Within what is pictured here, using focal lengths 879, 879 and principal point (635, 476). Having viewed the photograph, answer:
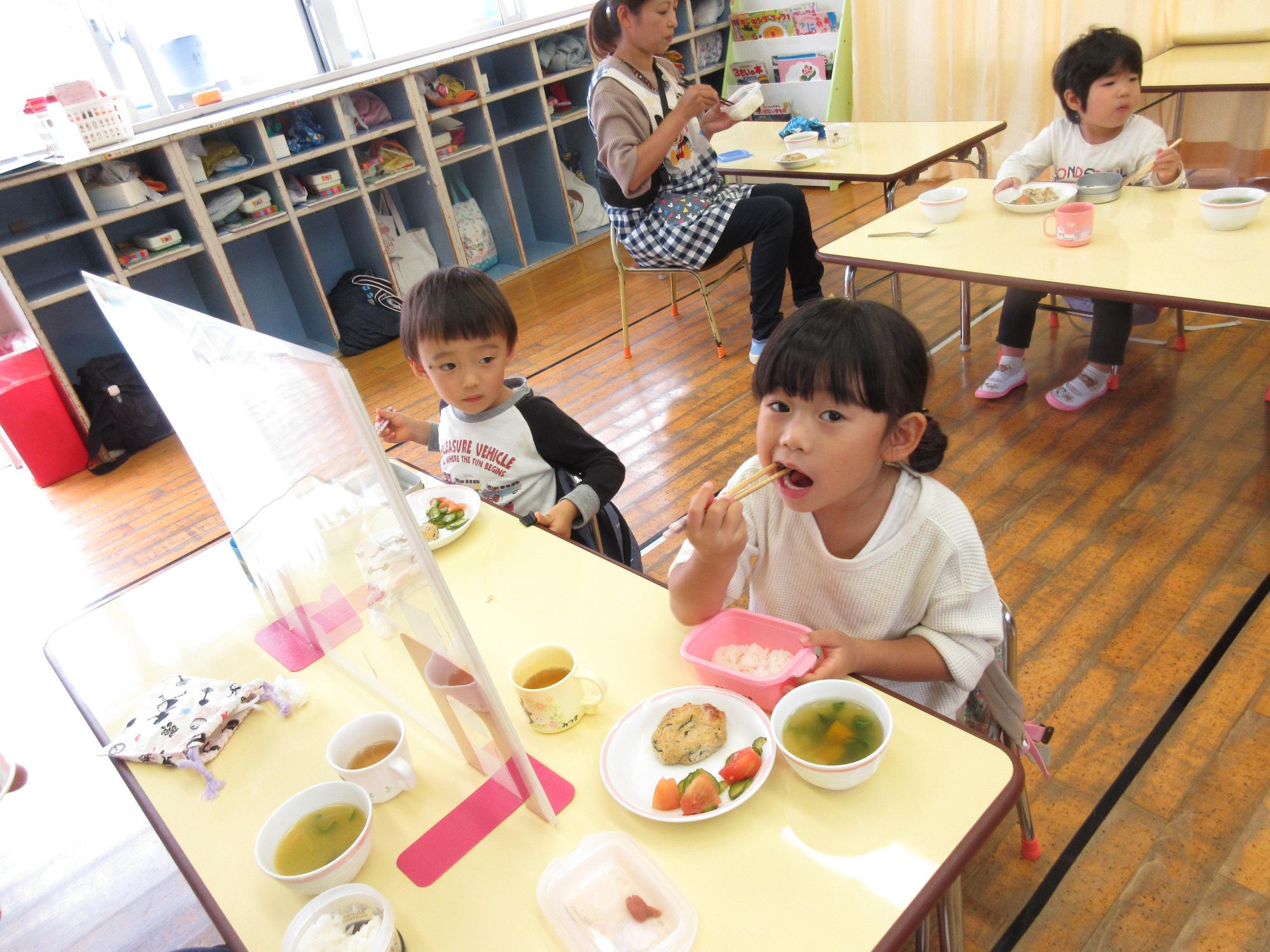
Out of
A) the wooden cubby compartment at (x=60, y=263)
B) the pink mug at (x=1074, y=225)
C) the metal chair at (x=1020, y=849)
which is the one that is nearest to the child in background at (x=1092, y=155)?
the pink mug at (x=1074, y=225)

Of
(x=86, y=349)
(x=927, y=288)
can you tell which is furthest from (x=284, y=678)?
(x=86, y=349)

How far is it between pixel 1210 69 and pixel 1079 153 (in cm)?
131

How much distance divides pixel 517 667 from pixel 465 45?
4.61 m

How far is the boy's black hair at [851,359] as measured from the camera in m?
1.01

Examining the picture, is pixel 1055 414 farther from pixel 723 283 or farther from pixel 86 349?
pixel 86 349

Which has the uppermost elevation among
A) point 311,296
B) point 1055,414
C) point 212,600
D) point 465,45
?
point 465,45

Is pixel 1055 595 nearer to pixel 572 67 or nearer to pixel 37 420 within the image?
pixel 37 420

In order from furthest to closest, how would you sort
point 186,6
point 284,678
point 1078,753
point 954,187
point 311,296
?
point 311,296 < point 186,6 < point 954,187 < point 1078,753 < point 284,678

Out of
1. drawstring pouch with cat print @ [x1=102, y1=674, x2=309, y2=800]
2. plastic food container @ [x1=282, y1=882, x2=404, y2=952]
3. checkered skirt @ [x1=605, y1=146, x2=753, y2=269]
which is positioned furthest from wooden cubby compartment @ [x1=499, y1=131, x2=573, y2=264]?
plastic food container @ [x1=282, y1=882, x2=404, y2=952]

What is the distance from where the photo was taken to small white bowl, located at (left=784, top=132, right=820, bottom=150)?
3.23 meters

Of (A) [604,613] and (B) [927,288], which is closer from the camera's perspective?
(A) [604,613]

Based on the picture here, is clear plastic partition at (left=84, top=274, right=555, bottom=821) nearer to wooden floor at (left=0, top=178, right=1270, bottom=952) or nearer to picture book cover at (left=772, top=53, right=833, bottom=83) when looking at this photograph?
wooden floor at (left=0, top=178, right=1270, bottom=952)

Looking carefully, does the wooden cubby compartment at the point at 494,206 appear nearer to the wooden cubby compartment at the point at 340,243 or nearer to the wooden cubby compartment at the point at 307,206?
the wooden cubby compartment at the point at 307,206

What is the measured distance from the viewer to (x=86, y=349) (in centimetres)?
387
